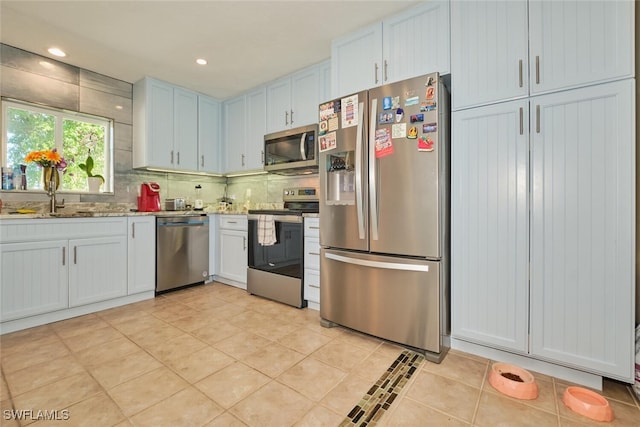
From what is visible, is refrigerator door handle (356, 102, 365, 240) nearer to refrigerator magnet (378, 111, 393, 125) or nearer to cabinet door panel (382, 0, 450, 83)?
refrigerator magnet (378, 111, 393, 125)

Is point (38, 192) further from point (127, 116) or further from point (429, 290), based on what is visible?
point (429, 290)

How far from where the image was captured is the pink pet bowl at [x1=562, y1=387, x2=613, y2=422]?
Answer: 134cm

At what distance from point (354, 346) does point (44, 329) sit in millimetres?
2460

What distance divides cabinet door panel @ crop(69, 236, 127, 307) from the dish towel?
1.33 metres

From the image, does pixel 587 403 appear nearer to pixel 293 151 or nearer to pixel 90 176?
pixel 293 151

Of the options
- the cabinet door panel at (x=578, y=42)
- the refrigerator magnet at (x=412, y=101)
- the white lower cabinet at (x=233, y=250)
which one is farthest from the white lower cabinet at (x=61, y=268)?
the cabinet door panel at (x=578, y=42)

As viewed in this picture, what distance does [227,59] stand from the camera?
2.99m

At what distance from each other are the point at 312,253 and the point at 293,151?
119cm

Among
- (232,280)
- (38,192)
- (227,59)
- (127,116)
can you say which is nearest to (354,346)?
(232,280)

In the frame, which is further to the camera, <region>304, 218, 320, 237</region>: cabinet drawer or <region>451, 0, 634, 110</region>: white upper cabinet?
<region>304, 218, 320, 237</region>: cabinet drawer

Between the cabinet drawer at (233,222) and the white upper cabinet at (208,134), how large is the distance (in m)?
0.83

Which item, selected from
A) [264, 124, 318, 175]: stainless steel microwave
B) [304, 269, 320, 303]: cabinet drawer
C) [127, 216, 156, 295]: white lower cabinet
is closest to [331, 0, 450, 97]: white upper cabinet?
[264, 124, 318, 175]: stainless steel microwave

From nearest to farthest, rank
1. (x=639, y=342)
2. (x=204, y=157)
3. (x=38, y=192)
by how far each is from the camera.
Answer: (x=639, y=342) < (x=38, y=192) < (x=204, y=157)

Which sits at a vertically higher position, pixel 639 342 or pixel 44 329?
pixel 639 342
